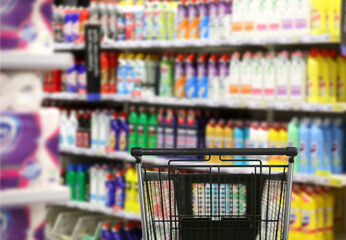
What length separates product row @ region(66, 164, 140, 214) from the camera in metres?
5.62

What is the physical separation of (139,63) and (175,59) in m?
0.37

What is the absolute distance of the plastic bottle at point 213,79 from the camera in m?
4.99

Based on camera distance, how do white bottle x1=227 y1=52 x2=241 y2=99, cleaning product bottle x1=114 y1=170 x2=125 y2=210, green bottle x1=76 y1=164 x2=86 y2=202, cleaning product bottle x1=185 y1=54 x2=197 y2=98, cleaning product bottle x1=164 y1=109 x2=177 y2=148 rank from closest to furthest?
1. white bottle x1=227 y1=52 x2=241 y2=99
2. cleaning product bottle x1=185 y1=54 x2=197 y2=98
3. cleaning product bottle x1=164 y1=109 x2=177 y2=148
4. cleaning product bottle x1=114 y1=170 x2=125 y2=210
5. green bottle x1=76 y1=164 x2=86 y2=202

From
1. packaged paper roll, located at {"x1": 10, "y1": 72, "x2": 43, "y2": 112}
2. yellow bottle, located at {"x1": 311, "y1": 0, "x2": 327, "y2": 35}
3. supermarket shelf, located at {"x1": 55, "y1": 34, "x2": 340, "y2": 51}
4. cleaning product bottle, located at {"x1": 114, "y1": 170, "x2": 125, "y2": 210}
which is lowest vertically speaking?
cleaning product bottle, located at {"x1": 114, "y1": 170, "x2": 125, "y2": 210}

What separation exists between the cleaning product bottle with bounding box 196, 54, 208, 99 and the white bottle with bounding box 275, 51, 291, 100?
679 millimetres

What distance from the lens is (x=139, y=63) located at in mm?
5582

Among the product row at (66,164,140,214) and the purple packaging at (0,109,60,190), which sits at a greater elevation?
the purple packaging at (0,109,60,190)

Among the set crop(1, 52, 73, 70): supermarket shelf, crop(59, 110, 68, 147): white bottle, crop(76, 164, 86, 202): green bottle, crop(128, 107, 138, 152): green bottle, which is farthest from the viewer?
crop(59, 110, 68, 147): white bottle

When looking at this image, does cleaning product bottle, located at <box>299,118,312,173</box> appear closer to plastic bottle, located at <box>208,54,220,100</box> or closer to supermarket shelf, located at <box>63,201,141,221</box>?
plastic bottle, located at <box>208,54,220,100</box>

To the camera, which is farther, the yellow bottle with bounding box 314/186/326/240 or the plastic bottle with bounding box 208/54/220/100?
the plastic bottle with bounding box 208/54/220/100

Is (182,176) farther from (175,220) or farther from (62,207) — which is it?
(62,207)

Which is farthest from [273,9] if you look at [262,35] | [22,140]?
[22,140]

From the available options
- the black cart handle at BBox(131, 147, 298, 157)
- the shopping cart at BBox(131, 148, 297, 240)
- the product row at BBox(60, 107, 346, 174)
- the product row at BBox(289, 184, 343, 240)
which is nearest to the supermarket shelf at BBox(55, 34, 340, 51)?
the product row at BBox(60, 107, 346, 174)

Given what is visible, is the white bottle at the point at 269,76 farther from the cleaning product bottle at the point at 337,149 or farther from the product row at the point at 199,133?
the cleaning product bottle at the point at 337,149
